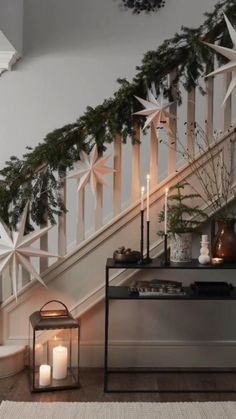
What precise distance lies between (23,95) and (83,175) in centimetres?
172

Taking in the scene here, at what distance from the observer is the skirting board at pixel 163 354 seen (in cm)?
304

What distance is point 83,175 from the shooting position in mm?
2936

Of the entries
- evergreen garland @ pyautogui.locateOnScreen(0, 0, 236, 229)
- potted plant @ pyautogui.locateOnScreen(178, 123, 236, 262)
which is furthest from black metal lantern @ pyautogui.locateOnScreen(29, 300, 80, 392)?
potted plant @ pyautogui.locateOnScreen(178, 123, 236, 262)

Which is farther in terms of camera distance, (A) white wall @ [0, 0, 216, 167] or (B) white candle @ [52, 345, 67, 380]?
(A) white wall @ [0, 0, 216, 167]

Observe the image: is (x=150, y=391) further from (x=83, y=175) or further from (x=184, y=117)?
(x=184, y=117)

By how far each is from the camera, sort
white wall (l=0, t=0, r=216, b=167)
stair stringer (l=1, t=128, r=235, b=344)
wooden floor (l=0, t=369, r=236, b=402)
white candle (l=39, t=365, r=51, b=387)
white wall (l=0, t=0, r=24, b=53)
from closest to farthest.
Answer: wooden floor (l=0, t=369, r=236, b=402) → white candle (l=39, t=365, r=51, b=387) → stair stringer (l=1, t=128, r=235, b=344) → white wall (l=0, t=0, r=24, b=53) → white wall (l=0, t=0, r=216, b=167)

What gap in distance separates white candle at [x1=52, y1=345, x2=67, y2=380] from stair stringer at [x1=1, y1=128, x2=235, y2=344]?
32 cm

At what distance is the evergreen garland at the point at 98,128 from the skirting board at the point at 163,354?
0.94m

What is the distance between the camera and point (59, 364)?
8.96 feet

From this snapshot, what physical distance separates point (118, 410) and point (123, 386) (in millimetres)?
335

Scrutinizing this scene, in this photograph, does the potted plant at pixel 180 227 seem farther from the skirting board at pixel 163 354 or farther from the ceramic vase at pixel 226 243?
the skirting board at pixel 163 354

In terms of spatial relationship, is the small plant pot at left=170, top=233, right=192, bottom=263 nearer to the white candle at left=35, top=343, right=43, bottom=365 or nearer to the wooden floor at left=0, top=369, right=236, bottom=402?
the wooden floor at left=0, top=369, right=236, bottom=402

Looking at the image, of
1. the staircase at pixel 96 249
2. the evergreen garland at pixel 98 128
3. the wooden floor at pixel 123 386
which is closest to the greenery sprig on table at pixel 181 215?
the staircase at pixel 96 249

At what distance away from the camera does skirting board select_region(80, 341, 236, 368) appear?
3039mm
